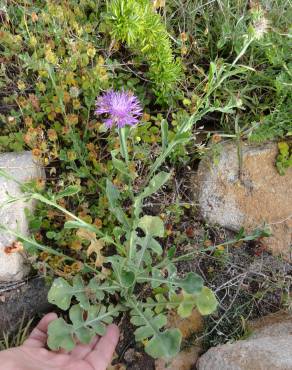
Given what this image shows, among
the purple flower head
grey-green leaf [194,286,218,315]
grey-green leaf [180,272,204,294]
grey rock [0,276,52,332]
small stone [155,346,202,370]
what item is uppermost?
the purple flower head

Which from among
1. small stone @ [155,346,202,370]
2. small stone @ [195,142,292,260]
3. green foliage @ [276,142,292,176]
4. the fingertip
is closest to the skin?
the fingertip

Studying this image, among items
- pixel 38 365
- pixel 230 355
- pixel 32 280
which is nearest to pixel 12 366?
pixel 38 365

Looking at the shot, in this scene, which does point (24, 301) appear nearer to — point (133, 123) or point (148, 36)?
point (133, 123)

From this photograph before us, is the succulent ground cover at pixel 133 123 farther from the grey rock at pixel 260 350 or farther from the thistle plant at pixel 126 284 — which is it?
the grey rock at pixel 260 350

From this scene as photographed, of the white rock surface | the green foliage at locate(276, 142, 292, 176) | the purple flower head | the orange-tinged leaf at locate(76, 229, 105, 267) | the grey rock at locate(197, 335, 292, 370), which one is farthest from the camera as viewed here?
the green foliage at locate(276, 142, 292, 176)

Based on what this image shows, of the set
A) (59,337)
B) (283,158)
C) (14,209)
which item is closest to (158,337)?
(59,337)

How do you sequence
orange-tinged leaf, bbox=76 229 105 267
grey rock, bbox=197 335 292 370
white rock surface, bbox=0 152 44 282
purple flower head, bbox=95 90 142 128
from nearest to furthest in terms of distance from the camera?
purple flower head, bbox=95 90 142 128 → grey rock, bbox=197 335 292 370 → orange-tinged leaf, bbox=76 229 105 267 → white rock surface, bbox=0 152 44 282

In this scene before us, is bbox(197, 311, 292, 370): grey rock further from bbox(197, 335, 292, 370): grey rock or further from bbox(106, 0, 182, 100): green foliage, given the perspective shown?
bbox(106, 0, 182, 100): green foliage
